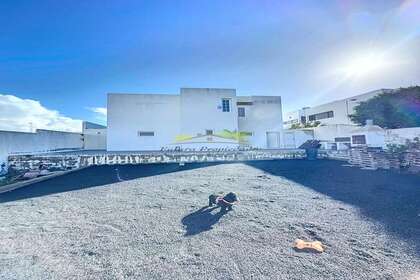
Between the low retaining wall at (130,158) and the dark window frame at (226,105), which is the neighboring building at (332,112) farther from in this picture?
the low retaining wall at (130,158)

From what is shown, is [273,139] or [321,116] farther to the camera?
[321,116]

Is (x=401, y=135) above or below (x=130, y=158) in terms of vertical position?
above

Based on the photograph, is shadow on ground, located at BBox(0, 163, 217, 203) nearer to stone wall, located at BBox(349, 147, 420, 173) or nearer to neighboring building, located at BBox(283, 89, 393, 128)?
stone wall, located at BBox(349, 147, 420, 173)

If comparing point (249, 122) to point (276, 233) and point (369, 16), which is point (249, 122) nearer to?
point (369, 16)

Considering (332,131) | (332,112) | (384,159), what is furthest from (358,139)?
(332,112)

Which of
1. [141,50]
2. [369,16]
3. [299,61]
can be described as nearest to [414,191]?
[369,16]

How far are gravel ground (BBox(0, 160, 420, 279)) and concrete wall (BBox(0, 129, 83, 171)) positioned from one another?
4.65 meters

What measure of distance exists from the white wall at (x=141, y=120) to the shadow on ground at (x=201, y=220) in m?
12.5

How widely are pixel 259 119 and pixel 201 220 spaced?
622 inches

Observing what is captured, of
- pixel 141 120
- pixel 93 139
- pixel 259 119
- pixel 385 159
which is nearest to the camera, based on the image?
pixel 385 159

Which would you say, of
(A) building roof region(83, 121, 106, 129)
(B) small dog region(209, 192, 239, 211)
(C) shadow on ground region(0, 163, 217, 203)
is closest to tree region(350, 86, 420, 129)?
(B) small dog region(209, 192, 239, 211)

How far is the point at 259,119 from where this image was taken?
18734 mm

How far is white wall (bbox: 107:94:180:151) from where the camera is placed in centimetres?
1590

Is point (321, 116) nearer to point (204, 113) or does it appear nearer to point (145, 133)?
point (204, 113)
